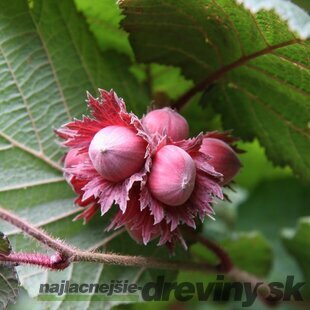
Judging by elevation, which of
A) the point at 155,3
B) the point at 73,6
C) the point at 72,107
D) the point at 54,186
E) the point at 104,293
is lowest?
the point at 104,293

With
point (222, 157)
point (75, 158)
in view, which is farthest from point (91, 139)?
point (222, 157)

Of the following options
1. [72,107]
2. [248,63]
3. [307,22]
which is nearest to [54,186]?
[72,107]

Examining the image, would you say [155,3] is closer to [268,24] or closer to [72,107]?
[268,24]

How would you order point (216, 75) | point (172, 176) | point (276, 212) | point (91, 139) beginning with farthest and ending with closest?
point (276, 212), point (216, 75), point (91, 139), point (172, 176)

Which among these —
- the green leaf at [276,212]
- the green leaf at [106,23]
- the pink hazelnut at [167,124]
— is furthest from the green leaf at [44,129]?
the green leaf at [276,212]

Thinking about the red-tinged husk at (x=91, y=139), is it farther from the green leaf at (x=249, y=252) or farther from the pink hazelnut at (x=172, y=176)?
the green leaf at (x=249, y=252)

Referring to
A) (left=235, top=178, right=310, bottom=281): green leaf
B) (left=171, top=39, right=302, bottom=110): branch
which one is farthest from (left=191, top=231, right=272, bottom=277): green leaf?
(left=171, top=39, right=302, bottom=110): branch

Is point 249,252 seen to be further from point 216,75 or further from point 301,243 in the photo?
point 216,75
